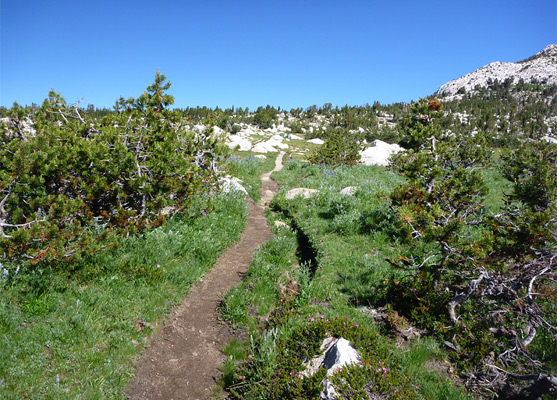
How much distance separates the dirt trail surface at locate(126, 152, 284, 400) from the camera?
5.05m

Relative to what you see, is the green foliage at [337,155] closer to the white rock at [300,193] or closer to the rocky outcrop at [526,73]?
the white rock at [300,193]

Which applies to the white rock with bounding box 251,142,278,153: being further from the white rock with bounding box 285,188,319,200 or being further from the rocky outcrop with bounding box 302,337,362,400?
the rocky outcrop with bounding box 302,337,362,400

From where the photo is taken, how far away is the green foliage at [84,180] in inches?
211

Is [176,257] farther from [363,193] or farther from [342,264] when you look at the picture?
[363,193]

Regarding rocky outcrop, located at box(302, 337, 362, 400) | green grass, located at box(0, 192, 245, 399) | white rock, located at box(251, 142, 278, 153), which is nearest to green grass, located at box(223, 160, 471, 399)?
rocky outcrop, located at box(302, 337, 362, 400)

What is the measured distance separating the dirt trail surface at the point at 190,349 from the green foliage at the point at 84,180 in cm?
239

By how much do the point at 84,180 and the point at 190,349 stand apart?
206 inches

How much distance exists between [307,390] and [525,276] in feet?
12.6

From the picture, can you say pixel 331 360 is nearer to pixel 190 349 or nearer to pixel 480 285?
pixel 190 349

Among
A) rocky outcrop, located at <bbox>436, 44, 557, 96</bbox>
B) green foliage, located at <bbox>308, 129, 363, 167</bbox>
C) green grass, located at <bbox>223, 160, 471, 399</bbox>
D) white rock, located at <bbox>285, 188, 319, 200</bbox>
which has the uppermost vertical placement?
rocky outcrop, located at <bbox>436, 44, 557, 96</bbox>

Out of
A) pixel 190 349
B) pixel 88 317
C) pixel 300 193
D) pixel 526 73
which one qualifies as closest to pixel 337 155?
pixel 300 193

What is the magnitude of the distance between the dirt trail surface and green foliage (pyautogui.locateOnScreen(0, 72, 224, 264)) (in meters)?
2.39

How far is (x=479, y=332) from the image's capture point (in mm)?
5055

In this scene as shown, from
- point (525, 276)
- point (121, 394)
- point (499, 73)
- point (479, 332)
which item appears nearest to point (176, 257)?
point (121, 394)
